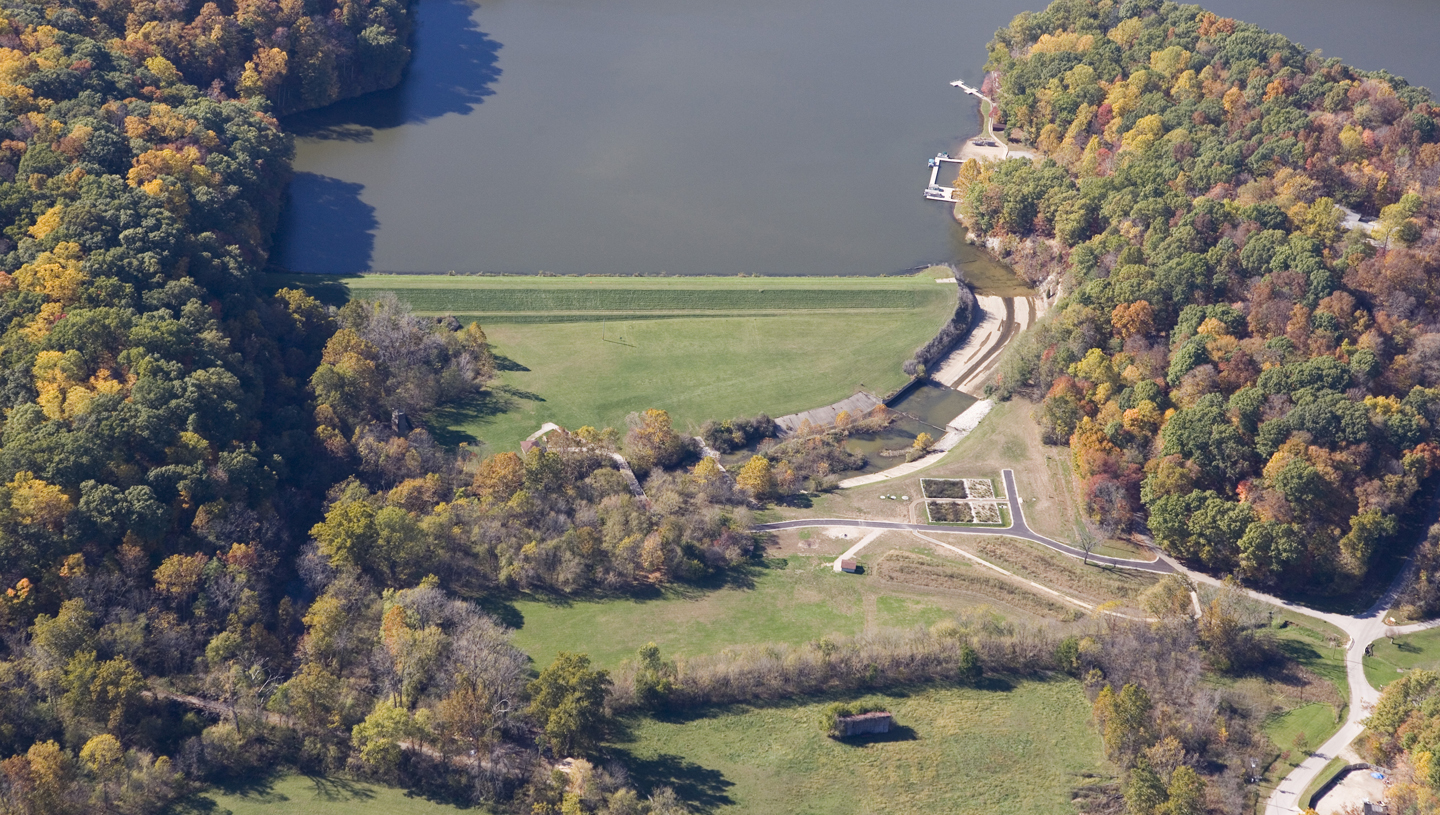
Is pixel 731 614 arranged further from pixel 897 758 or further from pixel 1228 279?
pixel 1228 279

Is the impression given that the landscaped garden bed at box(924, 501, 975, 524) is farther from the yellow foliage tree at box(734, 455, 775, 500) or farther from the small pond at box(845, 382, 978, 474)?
the yellow foliage tree at box(734, 455, 775, 500)

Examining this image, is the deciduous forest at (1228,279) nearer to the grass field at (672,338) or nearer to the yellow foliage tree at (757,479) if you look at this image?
the grass field at (672,338)

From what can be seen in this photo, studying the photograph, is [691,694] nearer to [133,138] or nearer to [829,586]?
[829,586]

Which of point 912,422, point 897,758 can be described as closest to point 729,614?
point 897,758

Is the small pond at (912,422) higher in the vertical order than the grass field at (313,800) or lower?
higher

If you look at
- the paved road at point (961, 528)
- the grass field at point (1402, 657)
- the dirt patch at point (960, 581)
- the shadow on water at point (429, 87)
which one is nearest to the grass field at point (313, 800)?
the paved road at point (961, 528)
